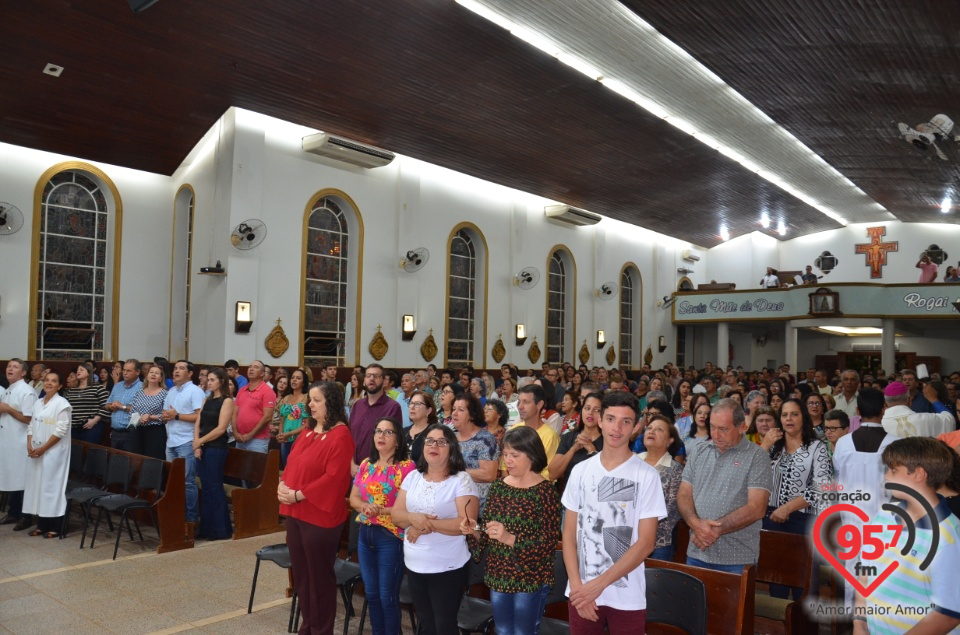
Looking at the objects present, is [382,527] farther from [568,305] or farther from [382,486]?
[568,305]

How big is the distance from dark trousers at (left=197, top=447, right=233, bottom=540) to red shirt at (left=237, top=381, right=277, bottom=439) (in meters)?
0.50

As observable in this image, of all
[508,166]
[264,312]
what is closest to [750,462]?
[264,312]

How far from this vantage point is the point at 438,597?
12.2ft

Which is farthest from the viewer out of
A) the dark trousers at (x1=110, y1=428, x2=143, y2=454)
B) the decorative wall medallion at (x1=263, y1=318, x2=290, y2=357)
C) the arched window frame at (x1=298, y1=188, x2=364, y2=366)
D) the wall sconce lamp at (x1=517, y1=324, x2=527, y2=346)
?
the wall sconce lamp at (x1=517, y1=324, x2=527, y2=346)

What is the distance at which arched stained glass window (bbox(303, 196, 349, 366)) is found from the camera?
1303 centimetres

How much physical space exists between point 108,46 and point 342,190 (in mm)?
4609

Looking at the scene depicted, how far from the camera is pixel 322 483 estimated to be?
13.8 ft

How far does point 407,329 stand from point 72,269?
5.64 meters

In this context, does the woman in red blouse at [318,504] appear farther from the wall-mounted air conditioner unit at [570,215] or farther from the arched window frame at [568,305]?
A: the arched window frame at [568,305]

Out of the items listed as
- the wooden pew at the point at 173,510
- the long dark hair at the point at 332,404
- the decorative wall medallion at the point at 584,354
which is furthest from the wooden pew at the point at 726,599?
the decorative wall medallion at the point at 584,354

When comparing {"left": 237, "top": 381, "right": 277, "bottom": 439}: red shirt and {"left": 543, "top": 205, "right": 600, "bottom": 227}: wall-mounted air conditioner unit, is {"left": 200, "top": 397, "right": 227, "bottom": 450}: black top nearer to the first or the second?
{"left": 237, "top": 381, "right": 277, "bottom": 439}: red shirt

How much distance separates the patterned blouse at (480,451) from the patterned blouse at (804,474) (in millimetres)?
1783

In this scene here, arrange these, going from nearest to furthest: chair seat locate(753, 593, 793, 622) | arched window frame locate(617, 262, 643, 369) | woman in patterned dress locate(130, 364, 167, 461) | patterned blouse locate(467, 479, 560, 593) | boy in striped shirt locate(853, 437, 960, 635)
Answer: boy in striped shirt locate(853, 437, 960, 635) < patterned blouse locate(467, 479, 560, 593) < chair seat locate(753, 593, 793, 622) < woman in patterned dress locate(130, 364, 167, 461) < arched window frame locate(617, 262, 643, 369)

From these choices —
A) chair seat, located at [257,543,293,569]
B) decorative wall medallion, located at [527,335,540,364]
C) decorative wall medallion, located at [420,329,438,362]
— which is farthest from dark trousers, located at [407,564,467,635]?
decorative wall medallion, located at [527,335,540,364]
